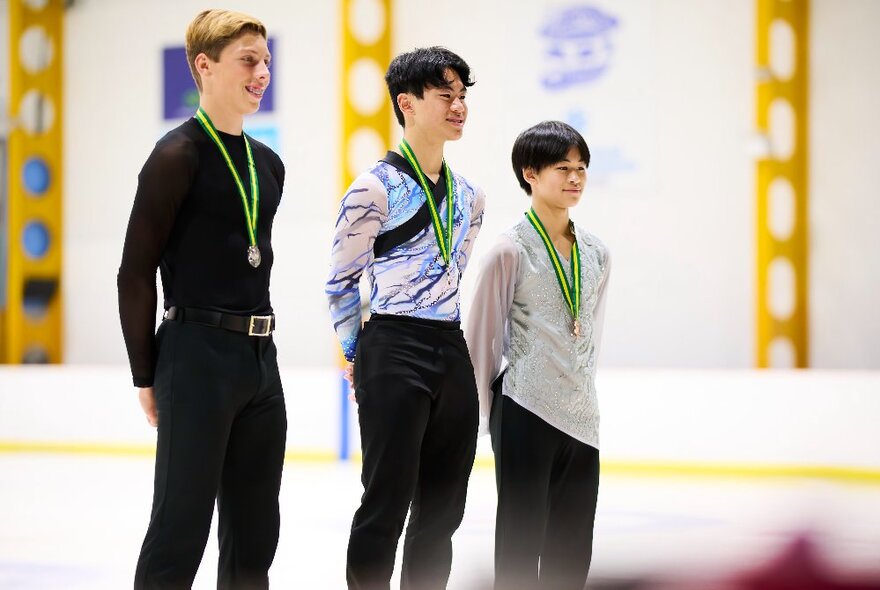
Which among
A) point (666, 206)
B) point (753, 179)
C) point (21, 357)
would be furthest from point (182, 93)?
point (753, 179)

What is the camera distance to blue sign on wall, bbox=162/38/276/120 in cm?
1262

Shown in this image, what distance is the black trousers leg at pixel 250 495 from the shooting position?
90.4 inches

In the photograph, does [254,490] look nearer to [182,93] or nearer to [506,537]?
[506,537]

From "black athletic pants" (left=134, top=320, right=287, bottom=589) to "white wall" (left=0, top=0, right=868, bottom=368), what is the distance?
9.05 m

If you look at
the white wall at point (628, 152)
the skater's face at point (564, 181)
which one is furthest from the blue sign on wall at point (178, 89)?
the skater's face at point (564, 181)

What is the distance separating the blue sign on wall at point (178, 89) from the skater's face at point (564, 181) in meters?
9.93

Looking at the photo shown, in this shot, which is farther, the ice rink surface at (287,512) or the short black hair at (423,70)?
the ice rink surface at (287,512)

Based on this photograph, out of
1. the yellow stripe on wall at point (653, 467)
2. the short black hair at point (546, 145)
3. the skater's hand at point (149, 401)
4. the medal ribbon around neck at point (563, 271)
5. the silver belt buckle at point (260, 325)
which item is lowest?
the yellow stripe on wall at point (653, 467)

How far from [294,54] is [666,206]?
4542 mm

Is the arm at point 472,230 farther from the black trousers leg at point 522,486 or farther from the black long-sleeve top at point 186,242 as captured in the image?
the black long-sleeve top at point 186,242

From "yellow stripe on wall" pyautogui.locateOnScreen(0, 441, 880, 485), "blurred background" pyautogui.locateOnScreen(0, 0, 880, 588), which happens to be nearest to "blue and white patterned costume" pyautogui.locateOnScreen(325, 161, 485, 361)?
"blurred background" pyautogui.locateOnScreen(0, 0, 880, 588)

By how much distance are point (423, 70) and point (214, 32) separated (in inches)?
23.9

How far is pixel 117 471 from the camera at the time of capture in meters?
7.57

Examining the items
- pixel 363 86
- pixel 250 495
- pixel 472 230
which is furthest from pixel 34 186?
pixel 250 495
